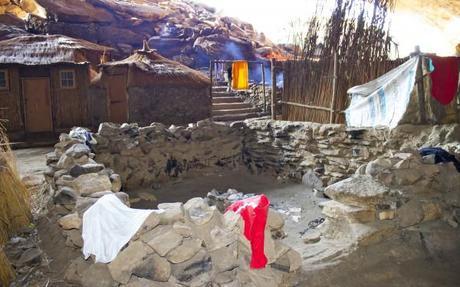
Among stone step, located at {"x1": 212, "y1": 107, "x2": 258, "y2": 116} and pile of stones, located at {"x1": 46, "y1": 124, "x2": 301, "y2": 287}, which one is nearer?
pile of stones, located at {"x1": 46, "y1": 124, "x2": 301, "y2": 287}

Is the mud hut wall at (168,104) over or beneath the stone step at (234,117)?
over

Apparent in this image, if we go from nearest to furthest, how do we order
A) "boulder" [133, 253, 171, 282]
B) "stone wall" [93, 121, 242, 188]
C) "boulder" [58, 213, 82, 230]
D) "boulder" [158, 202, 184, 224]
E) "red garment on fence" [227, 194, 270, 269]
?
"boulder" [133, 253, 171, 282] < "boulder" [158, 202, 184, 224] < "red garment on fence" [227, 194, 270, 269] < "boulder" [58, 213, 82, 230] < "stone wall" [93, 121, 242, 188]

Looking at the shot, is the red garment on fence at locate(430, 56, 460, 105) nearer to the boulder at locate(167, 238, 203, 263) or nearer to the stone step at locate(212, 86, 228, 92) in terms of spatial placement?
the boulder at locate(167, 238, 203, 263)

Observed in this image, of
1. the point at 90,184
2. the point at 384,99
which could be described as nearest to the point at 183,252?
the point at 90,184

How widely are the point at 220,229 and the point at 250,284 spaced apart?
1.35 ft

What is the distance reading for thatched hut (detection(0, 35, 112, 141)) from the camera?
32.1 feet

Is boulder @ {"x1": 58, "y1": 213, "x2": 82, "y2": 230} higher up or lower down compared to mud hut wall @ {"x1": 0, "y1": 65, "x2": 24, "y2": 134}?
lower down

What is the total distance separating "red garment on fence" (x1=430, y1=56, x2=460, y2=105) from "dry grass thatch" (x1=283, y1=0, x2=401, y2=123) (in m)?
1.02

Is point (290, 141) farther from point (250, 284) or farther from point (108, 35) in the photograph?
point (108, 35)

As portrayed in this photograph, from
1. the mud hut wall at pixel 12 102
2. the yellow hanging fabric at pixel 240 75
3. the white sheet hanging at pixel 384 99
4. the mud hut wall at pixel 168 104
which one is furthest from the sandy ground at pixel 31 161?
the yellow hanging fabric at pixel 240 75

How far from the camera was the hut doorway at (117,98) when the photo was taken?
36.3 feet

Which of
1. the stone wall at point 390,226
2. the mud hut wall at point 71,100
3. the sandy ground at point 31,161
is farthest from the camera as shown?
the mud hut wall at point 71,100

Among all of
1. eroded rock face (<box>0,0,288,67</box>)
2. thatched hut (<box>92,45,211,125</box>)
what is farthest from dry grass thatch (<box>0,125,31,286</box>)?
eroded rock face (<box>0,0,288,67</box>)

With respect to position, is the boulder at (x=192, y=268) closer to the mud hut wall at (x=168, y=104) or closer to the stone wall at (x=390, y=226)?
the stone wall at (x=390, y=226)
